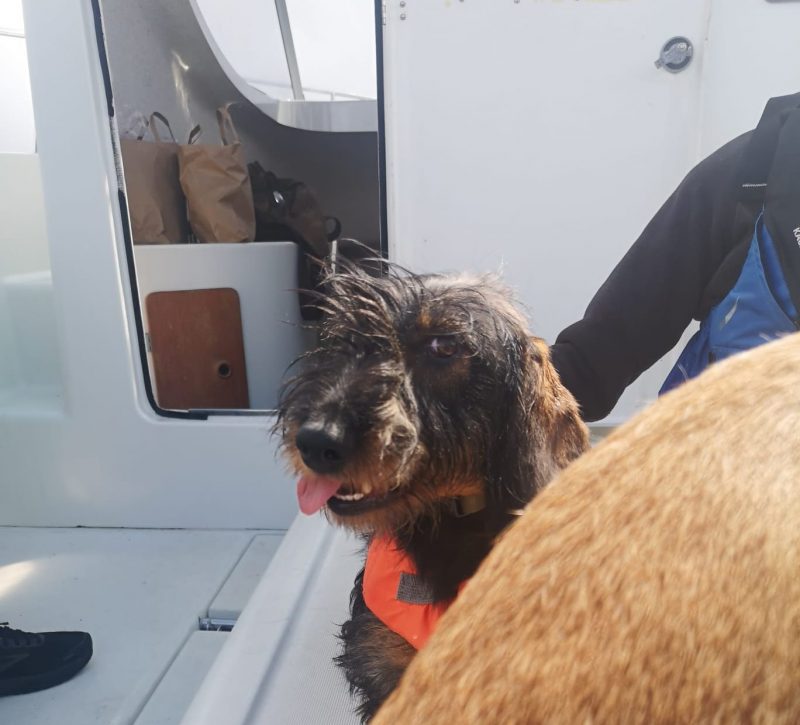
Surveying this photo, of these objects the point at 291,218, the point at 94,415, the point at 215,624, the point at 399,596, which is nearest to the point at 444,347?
the point at 399,596

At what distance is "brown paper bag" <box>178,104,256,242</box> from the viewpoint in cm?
323

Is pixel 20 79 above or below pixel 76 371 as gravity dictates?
above

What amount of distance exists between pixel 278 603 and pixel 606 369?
3.39 feet

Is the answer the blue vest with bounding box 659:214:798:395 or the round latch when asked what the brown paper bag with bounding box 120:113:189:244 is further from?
the blue vest with bounding box 659:214:798:395

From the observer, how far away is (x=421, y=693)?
427 millimetres

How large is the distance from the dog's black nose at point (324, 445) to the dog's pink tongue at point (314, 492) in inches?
1.9

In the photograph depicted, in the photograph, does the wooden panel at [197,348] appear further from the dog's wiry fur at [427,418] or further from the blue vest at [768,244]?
the blue vest at [768,244]

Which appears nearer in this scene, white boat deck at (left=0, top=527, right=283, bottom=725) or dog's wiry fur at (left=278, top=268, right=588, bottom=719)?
dog's wiry fur at (left=278, top=268, right=588, bottom=719)

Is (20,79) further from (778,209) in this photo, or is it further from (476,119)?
(778,209)

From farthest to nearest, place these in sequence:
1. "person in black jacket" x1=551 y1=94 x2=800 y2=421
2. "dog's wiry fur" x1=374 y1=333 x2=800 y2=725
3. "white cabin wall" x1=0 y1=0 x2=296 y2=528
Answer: "white cabin wall" x1=0 y1=0 x2=296 y2=528
"person in black jacket" x1=551 y1=94 x2=800 y2=421
"dog's wiry fur" x1=374 y1=333 x2=800 y2=725

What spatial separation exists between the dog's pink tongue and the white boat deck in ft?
3.01

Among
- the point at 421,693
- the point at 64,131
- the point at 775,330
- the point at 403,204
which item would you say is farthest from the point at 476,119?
the point at 421,693

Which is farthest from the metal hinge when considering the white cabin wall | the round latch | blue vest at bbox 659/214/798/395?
the round latch

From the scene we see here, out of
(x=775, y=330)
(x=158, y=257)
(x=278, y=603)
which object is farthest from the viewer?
(x=158, y=257)
